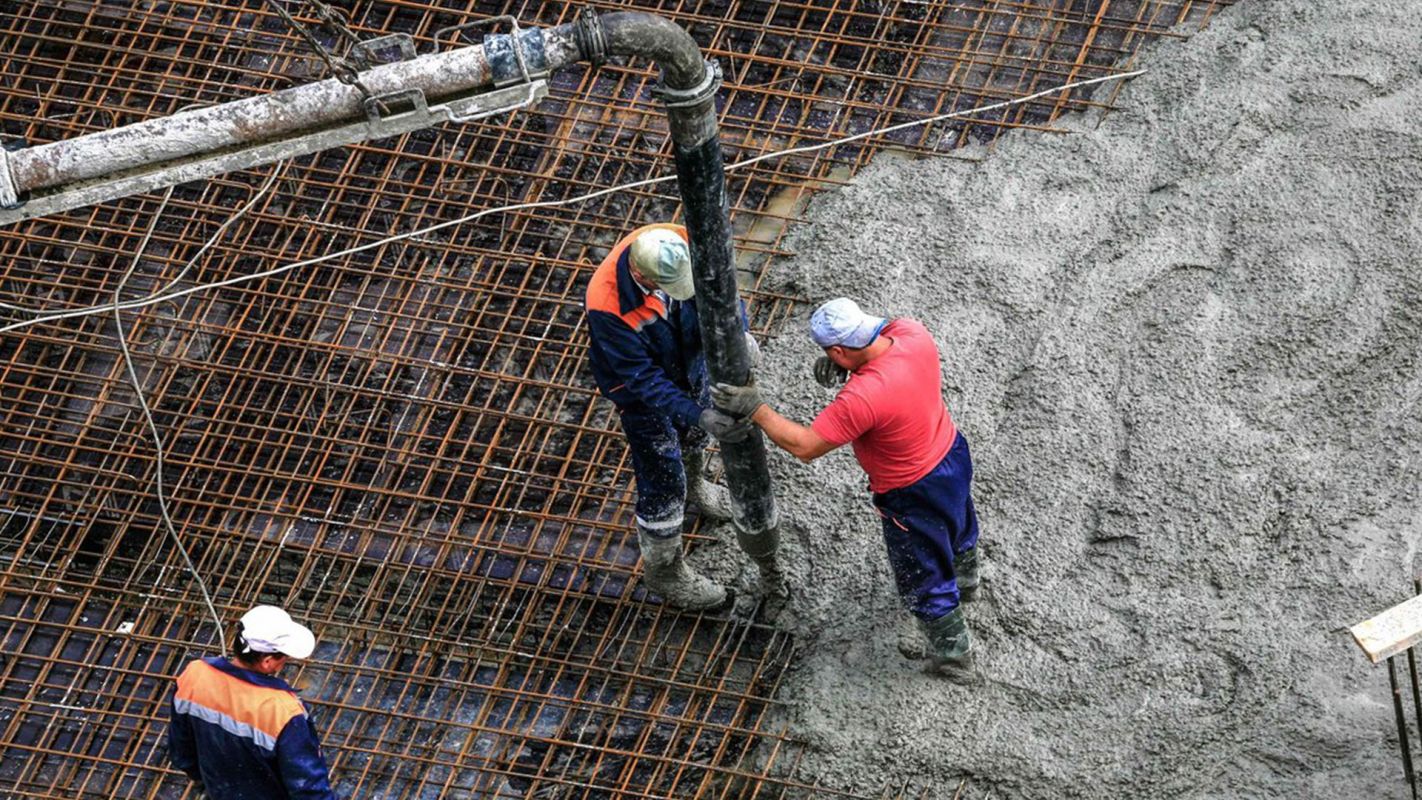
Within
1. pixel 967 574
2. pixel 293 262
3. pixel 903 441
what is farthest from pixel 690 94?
pixel 293 262

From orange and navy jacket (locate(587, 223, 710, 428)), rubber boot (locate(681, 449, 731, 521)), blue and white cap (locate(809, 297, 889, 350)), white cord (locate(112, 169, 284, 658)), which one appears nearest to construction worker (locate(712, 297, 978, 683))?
blue and white cap (locate(809, 297, 889, 350))

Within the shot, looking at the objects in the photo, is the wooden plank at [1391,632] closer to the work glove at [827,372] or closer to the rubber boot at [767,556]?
the work glove at [827,372]

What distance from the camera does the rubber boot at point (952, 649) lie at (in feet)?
17.9

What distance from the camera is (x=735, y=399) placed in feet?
16.7

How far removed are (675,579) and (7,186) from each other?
256 centimetres

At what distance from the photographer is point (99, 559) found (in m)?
6.35

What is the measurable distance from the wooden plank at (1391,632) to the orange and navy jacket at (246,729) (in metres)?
2.73

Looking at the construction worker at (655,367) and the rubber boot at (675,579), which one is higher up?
the construction worker at (655,367)

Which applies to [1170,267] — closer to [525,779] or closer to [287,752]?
[525,779]

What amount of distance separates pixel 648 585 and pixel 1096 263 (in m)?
1.92

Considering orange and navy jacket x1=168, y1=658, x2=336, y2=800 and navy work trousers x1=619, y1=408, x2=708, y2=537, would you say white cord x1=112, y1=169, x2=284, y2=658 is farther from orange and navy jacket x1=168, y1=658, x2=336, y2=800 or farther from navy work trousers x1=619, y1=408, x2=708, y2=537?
navy work trousers x1=619, y1=408, x2=708, y2=537

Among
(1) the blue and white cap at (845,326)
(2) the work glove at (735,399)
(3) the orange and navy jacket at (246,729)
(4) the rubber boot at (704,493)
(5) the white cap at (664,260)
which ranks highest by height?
(5) the white cap at (664,260)

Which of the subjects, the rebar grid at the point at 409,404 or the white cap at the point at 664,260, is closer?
the white cap at the point at 664,260

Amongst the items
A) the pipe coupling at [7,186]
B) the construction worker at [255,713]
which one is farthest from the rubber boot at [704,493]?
the pipe coupling at [7,186]
